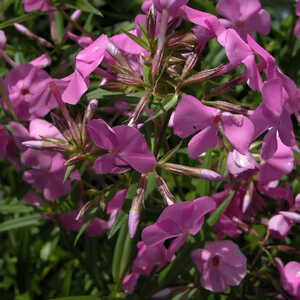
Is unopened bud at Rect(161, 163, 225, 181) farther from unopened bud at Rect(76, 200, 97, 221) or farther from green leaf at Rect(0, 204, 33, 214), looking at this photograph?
green leaf at Rect(0, 204, 33, 214)

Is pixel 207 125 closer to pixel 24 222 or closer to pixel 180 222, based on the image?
pixel 180 222

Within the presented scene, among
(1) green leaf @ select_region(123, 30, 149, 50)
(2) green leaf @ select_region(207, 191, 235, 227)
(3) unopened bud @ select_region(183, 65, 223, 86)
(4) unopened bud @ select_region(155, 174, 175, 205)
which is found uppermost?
(1) green leaf @ select_region(123, 30, 149, 50)

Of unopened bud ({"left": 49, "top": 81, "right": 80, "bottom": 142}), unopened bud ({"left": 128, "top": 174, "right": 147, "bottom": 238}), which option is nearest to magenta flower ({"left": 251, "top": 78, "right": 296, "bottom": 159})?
unopened bud ({"left": 128, "top": 174, "right": 147, "bottom": 238})

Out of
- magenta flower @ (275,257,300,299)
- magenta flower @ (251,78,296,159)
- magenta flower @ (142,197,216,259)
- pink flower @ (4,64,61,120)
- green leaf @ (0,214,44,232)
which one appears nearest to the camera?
magenta flower @ (251,78,296,159)

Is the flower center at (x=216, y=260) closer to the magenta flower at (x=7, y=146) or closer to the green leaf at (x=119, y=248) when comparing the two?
the green leaf at (x=119, y=248)

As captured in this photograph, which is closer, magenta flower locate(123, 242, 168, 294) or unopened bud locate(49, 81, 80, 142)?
unopened bud locate(49, 81, 80, 142)

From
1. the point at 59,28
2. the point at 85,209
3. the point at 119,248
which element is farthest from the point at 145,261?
the point at 59,28
